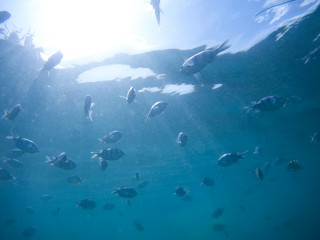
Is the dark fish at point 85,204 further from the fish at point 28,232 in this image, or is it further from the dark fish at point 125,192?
the fish at point 28,232

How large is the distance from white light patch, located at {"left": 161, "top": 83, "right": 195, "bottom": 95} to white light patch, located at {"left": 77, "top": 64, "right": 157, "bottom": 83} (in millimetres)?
1692

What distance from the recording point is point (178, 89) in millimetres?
15445

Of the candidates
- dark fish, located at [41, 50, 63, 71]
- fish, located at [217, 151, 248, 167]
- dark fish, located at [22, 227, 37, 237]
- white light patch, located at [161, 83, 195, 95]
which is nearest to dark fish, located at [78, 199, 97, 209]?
dark fish, located at [41, 50, 63, 71]

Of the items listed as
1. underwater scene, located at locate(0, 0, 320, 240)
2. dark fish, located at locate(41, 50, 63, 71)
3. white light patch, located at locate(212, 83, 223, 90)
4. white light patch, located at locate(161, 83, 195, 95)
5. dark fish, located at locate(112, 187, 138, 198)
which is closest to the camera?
dark fish, located at locate(41, 50, 63, 71)

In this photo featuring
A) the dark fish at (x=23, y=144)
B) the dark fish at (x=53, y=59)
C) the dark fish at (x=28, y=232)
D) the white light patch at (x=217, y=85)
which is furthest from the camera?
the white light patch at (x=217, y=85)

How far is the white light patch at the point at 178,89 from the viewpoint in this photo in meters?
15.0

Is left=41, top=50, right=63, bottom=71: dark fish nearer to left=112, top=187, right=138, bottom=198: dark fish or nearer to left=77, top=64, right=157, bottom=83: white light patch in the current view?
left=112, top=187, right=138, bottom=198: dark fish

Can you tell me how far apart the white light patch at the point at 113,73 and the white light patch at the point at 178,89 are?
169cm

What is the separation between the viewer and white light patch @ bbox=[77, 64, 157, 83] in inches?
506

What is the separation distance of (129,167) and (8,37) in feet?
69.3

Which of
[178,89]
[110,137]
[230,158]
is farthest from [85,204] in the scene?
[178,89]

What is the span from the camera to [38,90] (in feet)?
44.1

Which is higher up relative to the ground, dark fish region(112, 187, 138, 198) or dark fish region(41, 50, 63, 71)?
dark fish region(41, 50, 63, 71)

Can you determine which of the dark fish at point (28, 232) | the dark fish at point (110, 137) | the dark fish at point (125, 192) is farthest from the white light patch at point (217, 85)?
the dark fish at point (28, 232)
